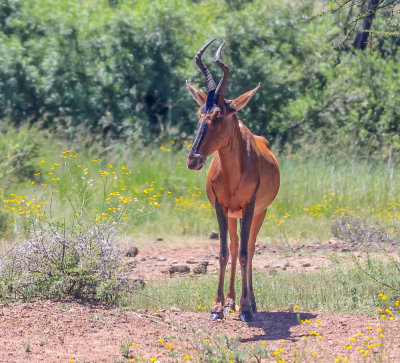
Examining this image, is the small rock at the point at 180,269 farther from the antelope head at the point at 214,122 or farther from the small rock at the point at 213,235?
the antelope head at the point at 214,122

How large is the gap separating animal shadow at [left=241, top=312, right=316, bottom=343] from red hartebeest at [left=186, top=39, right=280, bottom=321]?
6.1 inches

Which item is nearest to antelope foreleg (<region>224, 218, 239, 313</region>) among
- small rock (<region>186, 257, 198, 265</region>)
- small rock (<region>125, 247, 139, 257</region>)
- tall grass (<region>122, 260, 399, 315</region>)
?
tall grass (<region>122, 260, 399, 315</region>)

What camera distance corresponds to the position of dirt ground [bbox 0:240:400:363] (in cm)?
679

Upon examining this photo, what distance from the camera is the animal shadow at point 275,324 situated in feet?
25.3

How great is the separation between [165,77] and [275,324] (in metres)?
11.6

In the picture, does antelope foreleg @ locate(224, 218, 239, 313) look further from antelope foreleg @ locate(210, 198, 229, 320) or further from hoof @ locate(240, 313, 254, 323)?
hoof @ locate(240, 313, 254, 323)

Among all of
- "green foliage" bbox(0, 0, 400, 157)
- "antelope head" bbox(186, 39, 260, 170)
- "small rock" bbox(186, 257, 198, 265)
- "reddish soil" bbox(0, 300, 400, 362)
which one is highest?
"green foliage" bbox(0, 0, 400, 157)

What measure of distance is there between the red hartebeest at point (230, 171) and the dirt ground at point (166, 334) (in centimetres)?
45

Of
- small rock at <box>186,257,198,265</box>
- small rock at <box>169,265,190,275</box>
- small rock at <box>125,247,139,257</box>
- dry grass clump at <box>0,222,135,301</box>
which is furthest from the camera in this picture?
small rock at <box>125,247,139,257</box>

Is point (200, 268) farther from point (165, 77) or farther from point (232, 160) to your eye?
point (165, 77)

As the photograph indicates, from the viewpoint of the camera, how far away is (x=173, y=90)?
19.0m

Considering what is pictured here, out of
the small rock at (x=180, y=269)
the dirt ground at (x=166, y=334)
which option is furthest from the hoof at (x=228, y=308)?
the small rock at (x=180, y=269)

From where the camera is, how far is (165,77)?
19016 millimetres

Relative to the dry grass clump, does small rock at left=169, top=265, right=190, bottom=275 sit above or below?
below
